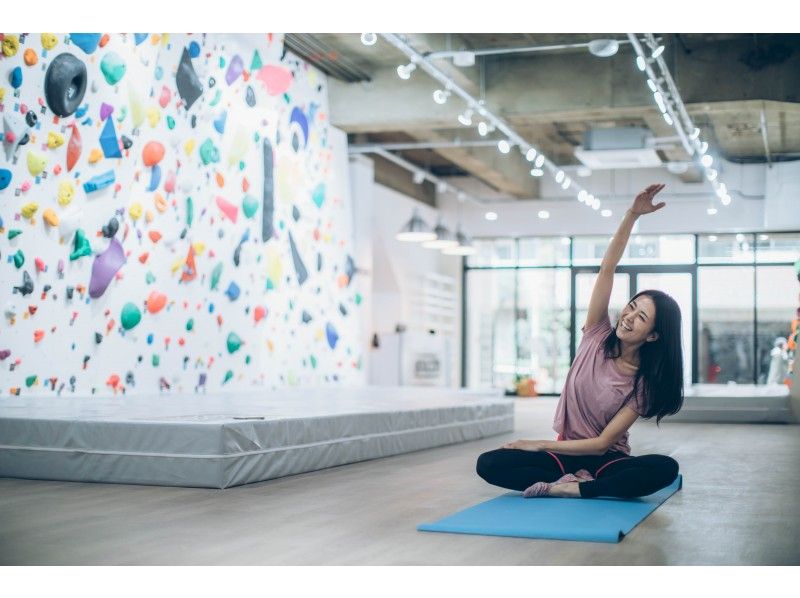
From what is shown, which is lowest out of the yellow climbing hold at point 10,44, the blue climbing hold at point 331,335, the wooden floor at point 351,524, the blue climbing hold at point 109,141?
the wooden floor at point 351,524

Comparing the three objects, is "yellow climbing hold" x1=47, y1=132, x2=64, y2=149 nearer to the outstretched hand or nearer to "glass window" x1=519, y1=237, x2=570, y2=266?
the outstretched hand

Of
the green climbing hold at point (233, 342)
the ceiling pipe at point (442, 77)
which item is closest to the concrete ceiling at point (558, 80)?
the ceiling pipe at point (442, 77)

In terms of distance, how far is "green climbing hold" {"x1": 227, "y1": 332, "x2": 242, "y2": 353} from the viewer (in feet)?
31.0

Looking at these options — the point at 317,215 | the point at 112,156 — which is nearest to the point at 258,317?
the point at 317,215

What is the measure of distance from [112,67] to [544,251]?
1105 cm

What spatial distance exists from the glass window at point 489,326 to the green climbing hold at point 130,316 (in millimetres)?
10563

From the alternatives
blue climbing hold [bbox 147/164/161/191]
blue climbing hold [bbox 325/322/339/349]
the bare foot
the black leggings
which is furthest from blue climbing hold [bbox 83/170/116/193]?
the bare foot

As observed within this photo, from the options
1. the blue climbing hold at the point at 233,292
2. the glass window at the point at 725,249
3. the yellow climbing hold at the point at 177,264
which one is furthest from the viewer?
the glass window at the point at 725,249

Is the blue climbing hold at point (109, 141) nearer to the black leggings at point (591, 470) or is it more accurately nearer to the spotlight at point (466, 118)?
the spotlight at point (466, 118)

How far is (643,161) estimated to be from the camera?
12.8 m

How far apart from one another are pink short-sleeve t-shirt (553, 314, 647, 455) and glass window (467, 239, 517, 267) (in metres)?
13.6

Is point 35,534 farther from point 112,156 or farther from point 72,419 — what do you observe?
point 112,156

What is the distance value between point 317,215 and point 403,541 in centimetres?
835

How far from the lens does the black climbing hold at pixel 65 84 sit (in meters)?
7.03
